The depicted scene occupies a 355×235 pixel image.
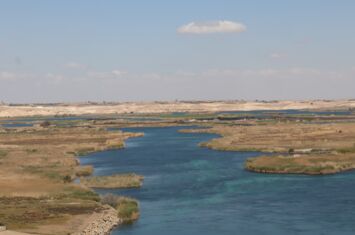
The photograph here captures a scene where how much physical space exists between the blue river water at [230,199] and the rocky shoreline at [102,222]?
3.03 ft

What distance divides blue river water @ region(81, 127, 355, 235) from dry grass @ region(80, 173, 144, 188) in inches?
62.0

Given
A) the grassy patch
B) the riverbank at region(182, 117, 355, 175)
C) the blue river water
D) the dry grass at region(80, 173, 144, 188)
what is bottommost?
the blue river water

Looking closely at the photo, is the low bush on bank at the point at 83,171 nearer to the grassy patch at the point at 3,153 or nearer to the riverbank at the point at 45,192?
the riverbank at the point at 45,192

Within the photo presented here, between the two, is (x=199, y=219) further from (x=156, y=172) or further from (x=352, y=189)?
(x=156, y=172)

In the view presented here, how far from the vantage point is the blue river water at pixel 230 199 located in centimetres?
4566

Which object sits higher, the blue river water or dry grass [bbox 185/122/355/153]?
dry grass [bbox 185/122/355/153]

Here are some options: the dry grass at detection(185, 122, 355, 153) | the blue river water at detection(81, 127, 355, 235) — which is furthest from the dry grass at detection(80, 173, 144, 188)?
the dry grass at detection(185, 122, 355, 153)

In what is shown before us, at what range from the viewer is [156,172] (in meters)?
76.8

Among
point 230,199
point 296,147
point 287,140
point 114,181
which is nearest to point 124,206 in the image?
point 230,199

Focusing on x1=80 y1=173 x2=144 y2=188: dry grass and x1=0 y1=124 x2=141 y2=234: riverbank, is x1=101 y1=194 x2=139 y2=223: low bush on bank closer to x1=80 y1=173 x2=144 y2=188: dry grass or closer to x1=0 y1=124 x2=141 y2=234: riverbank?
x1=0 y1=124 x2=141 y2=234: riverbank

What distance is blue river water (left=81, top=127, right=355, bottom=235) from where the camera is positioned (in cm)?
4566

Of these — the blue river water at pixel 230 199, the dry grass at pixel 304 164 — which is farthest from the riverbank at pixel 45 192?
the dry grass at pixel 304 164

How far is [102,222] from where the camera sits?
4562 cm

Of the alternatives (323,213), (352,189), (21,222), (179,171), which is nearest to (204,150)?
(179,171)
